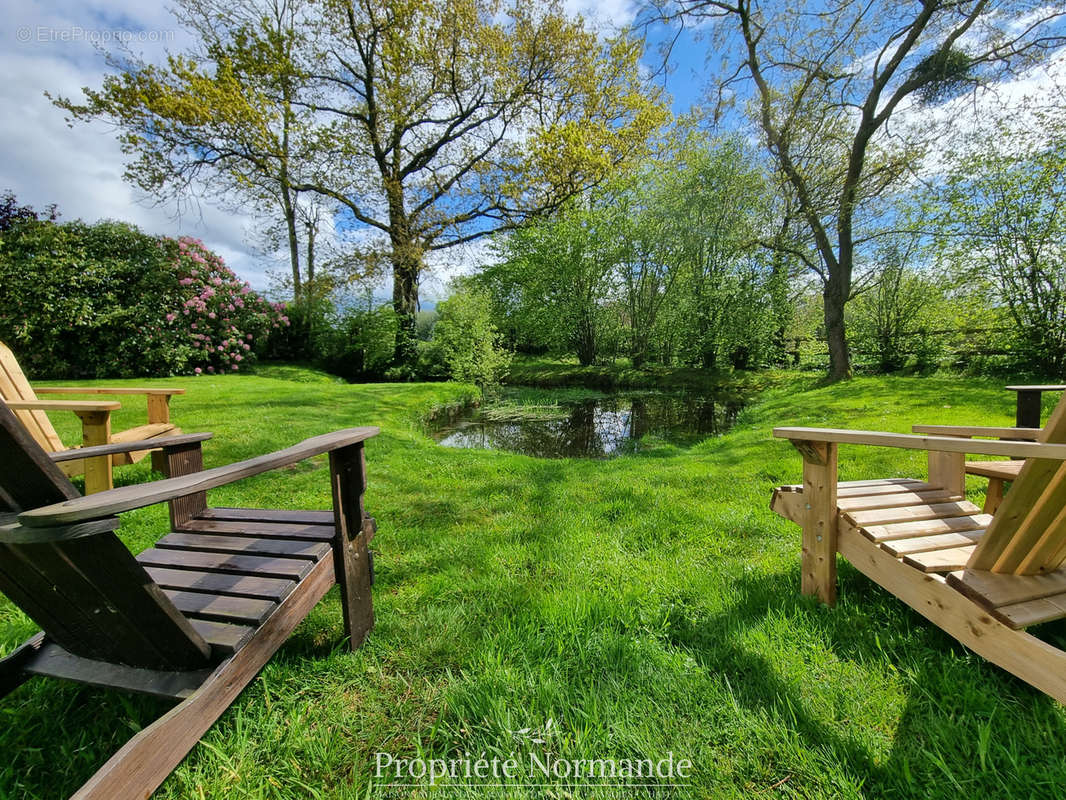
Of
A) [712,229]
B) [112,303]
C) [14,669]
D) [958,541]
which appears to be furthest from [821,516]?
[112,303]

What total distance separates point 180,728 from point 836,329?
14754 mm

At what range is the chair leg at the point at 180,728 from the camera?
827mm

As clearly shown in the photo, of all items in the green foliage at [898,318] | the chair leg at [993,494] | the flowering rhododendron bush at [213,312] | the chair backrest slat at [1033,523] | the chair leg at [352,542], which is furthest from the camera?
the flowering rhododendron bush at [213,312]

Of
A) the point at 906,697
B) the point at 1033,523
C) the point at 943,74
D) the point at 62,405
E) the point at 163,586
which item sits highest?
the point at 943,74

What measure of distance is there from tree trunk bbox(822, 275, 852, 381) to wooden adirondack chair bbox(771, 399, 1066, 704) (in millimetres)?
11583

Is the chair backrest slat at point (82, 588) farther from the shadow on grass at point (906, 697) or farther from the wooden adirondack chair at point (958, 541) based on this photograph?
the wooden adirondack chair at point (958, 541)

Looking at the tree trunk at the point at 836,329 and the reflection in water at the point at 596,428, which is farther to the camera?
the tree trunk at the point at 836,329

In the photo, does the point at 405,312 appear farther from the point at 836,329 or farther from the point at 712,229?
the point at 836,329

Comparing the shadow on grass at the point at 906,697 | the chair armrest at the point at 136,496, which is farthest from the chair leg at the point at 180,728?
the shadow on grass at the point at 906,697

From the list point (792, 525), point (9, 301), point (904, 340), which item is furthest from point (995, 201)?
point (9, 301)

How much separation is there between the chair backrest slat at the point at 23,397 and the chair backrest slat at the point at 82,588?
281cm

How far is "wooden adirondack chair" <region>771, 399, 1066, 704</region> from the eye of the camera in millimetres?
1119

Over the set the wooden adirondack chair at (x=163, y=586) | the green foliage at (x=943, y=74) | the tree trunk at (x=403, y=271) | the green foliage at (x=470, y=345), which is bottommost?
the wooden adirondack chair at (x=163, y=586)

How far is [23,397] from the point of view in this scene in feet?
9.78
